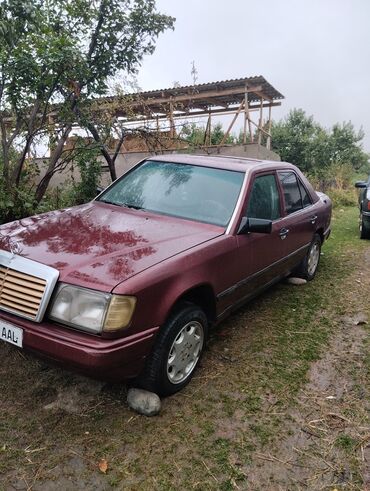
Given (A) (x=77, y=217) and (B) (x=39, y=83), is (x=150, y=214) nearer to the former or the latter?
(A) (x=77, y=217)

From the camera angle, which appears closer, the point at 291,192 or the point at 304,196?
the point at 291,192

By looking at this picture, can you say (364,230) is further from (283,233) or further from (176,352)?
(176,352)

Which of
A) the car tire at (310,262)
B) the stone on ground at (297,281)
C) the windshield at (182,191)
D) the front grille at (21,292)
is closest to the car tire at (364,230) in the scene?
the car tire at (310,262)

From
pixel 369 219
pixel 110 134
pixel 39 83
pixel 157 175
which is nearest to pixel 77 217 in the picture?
pixel 157 175

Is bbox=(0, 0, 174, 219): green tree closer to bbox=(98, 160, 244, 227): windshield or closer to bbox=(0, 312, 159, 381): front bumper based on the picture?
bbox=(98, 160, 244, 227): windshield

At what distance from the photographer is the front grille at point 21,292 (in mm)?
2328

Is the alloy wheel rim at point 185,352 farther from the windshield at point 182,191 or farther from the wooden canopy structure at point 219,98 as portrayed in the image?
the wooden canopy structure at point 219,98

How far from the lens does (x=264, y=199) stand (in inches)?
149

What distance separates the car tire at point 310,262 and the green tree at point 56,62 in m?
3.77

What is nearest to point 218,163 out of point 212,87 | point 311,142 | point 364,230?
point 364,230

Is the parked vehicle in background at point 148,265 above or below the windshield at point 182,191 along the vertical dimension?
below

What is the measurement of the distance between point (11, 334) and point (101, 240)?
824mm

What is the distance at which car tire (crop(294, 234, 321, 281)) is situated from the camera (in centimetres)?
510

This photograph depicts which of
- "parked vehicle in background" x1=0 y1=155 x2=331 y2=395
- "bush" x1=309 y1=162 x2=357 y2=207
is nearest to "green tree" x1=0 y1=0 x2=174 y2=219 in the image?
"parked vehicle in background" x1=0 y1=155 x2=331 y2=395
